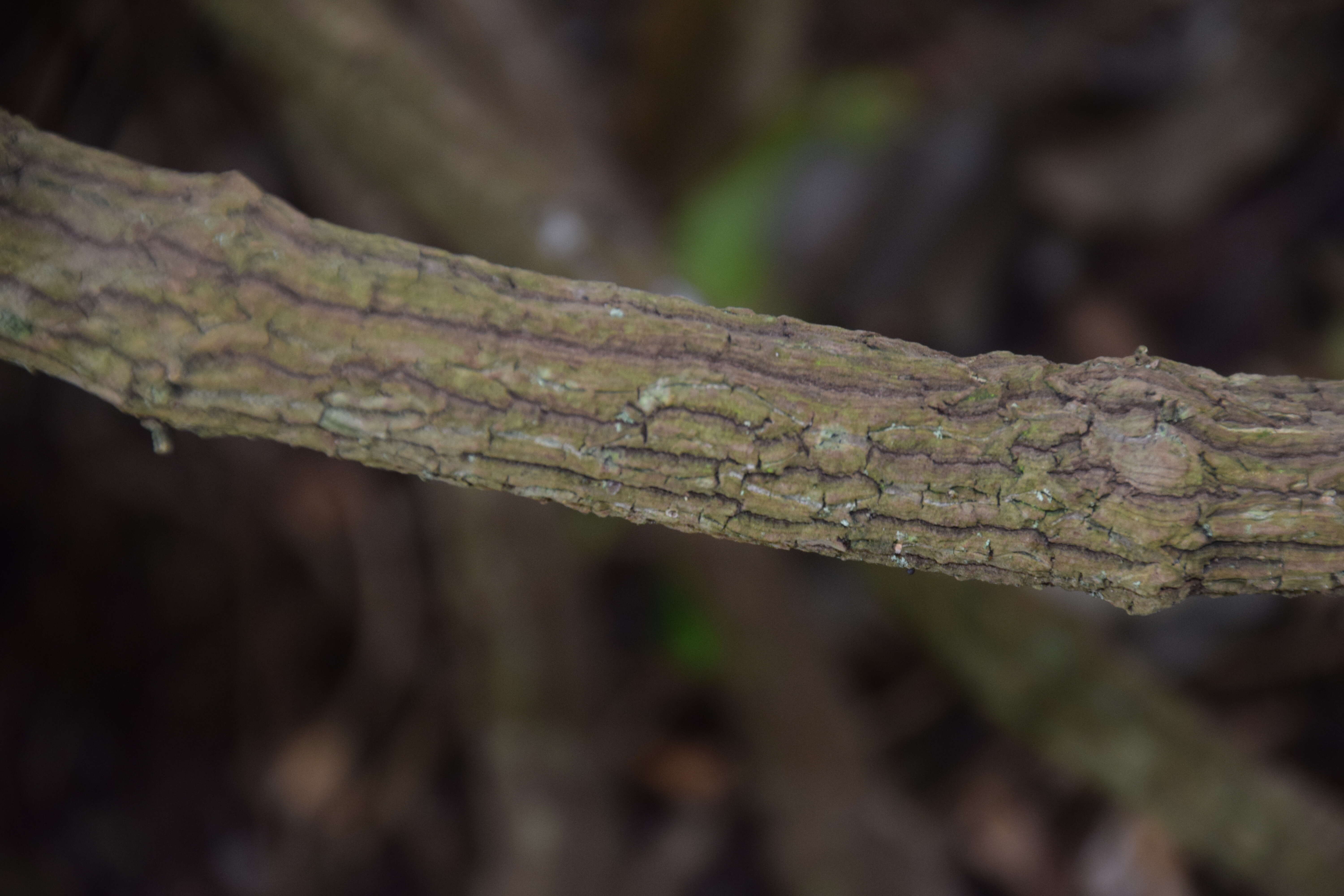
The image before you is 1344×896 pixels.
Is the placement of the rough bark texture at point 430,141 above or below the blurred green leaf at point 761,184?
below

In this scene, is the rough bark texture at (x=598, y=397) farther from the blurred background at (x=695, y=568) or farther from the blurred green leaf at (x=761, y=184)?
the blurred green leaf at (x=761, y=184)

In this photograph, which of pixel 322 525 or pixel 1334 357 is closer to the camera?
pixel 1334 357

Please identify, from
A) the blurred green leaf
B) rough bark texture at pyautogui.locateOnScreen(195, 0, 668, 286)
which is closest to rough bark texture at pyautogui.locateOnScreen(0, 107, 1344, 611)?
rough bark texture at pyautogui.locateOnScreen(195, 0, 668, 286)

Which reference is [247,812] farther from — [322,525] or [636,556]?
[636,556]

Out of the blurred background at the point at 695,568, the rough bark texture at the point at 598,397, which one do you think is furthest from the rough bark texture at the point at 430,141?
the rough bark texture at the point at 598,397

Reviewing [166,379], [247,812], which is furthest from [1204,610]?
[247,812]

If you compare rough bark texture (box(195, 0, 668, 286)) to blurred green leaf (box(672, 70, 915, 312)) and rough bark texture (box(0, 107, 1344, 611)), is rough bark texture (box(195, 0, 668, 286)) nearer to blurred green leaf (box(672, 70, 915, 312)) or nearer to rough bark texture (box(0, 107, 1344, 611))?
blurred green leaf (box(672, 70, 915, 312))
